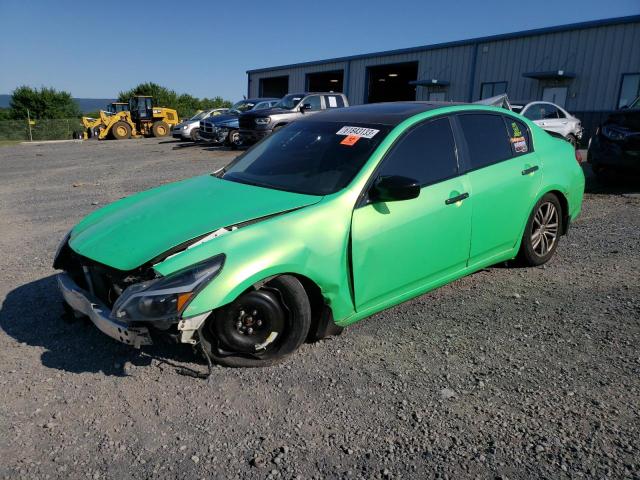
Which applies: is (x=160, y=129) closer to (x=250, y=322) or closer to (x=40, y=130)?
(x=40, y=130)

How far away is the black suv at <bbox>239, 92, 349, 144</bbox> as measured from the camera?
54.1 ft

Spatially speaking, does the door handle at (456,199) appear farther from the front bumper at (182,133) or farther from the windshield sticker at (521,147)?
the front bumper at (182,133)

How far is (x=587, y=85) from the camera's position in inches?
834

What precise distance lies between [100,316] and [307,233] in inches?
50.6

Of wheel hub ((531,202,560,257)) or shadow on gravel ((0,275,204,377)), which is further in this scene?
wheel hub ((531,202,560,257))

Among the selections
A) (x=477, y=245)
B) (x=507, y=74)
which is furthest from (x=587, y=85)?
(x=477, y=245)

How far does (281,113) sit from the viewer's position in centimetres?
1680

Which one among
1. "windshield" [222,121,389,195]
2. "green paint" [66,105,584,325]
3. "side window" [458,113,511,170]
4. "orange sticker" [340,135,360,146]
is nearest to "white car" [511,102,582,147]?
"side window" [458,113,511,170]

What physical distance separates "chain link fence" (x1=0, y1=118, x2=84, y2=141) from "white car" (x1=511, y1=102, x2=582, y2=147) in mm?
30980

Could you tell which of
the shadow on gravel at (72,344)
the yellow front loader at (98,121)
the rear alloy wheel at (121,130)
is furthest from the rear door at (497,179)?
the yellow front loader at (98,121)

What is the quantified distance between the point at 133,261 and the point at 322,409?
1.35 meters

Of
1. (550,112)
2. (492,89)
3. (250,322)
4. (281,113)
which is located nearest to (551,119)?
(550,112)

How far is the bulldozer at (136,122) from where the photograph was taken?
29.2 m

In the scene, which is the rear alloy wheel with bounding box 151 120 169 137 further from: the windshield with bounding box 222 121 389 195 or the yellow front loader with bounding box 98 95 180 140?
the windshield with bounding box 222 121 389 195
